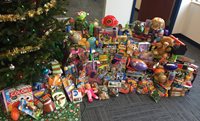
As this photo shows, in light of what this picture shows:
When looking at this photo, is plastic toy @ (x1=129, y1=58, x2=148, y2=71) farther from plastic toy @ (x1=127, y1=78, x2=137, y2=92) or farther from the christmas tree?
the christmas tree

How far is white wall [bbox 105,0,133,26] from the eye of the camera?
2.74 meters

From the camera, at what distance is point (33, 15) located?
4.29 feet

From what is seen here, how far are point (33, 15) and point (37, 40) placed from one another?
7.6 inches

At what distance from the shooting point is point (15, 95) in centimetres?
162

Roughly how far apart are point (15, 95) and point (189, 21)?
10.5 feet

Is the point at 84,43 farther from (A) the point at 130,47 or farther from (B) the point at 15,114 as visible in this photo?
(B) the point at 15,114

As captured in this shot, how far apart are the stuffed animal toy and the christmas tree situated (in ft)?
3.68

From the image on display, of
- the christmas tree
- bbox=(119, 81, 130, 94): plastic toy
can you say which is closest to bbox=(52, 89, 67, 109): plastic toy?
the christmas tree

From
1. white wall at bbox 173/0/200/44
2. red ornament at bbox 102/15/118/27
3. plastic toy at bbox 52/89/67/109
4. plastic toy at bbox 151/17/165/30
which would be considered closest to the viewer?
plastic toy at bbox 52/89/67/109

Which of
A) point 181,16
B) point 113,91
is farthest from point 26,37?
point 181,16

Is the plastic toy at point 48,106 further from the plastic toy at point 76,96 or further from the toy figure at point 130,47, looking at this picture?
the toy figure at point 130,47

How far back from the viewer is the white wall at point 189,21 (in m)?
3.32

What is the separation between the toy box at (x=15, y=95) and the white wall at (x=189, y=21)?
2990 millimetres

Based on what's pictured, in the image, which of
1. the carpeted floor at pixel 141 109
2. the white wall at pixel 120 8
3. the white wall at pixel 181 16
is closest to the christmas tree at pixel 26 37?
the carpeted floor at pixel 141 109
